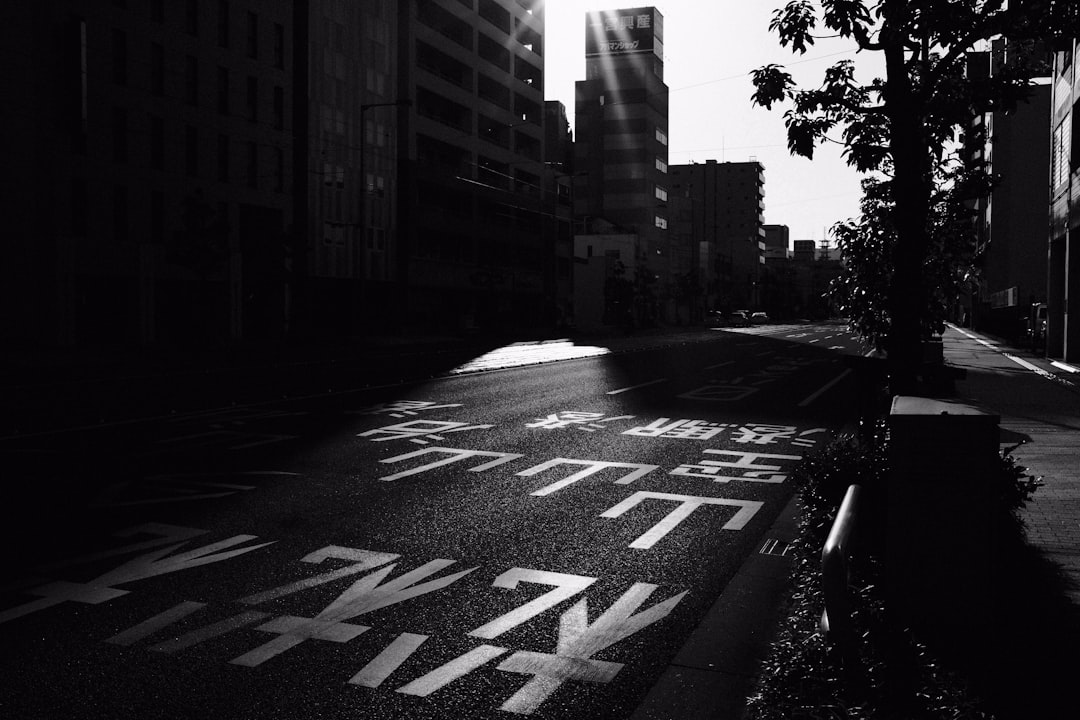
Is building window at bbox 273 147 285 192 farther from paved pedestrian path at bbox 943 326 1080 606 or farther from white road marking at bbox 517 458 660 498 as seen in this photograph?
white road marking at bbox 517 458 660 498

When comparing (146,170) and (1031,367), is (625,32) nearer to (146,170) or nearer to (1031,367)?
(146,170)

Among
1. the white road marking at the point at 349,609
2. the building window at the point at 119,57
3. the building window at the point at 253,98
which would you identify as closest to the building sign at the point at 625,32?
the building window at the point at 253,98

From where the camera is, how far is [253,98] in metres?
51.6

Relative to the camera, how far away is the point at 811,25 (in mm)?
8617

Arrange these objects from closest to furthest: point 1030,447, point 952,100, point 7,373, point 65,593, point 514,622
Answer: point 514,622
point 65,593
point 952,100
point 1030,447
point 7,373

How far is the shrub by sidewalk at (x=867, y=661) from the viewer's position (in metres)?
3.82

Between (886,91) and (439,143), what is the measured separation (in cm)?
6294

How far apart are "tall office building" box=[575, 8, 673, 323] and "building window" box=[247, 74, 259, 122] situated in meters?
72.8

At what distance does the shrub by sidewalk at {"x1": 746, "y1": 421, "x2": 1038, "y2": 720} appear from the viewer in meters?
3.82

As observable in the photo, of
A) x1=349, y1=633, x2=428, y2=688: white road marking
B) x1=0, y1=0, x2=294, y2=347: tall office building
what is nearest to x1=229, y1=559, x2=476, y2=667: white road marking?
x1=349, y1=633, x2=428, y2=688: white road marking

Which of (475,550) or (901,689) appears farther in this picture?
(475,550)

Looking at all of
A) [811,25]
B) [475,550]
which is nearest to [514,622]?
[475,550]

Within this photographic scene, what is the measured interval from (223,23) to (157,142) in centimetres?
834

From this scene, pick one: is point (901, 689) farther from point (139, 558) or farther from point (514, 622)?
point (139, 558)
